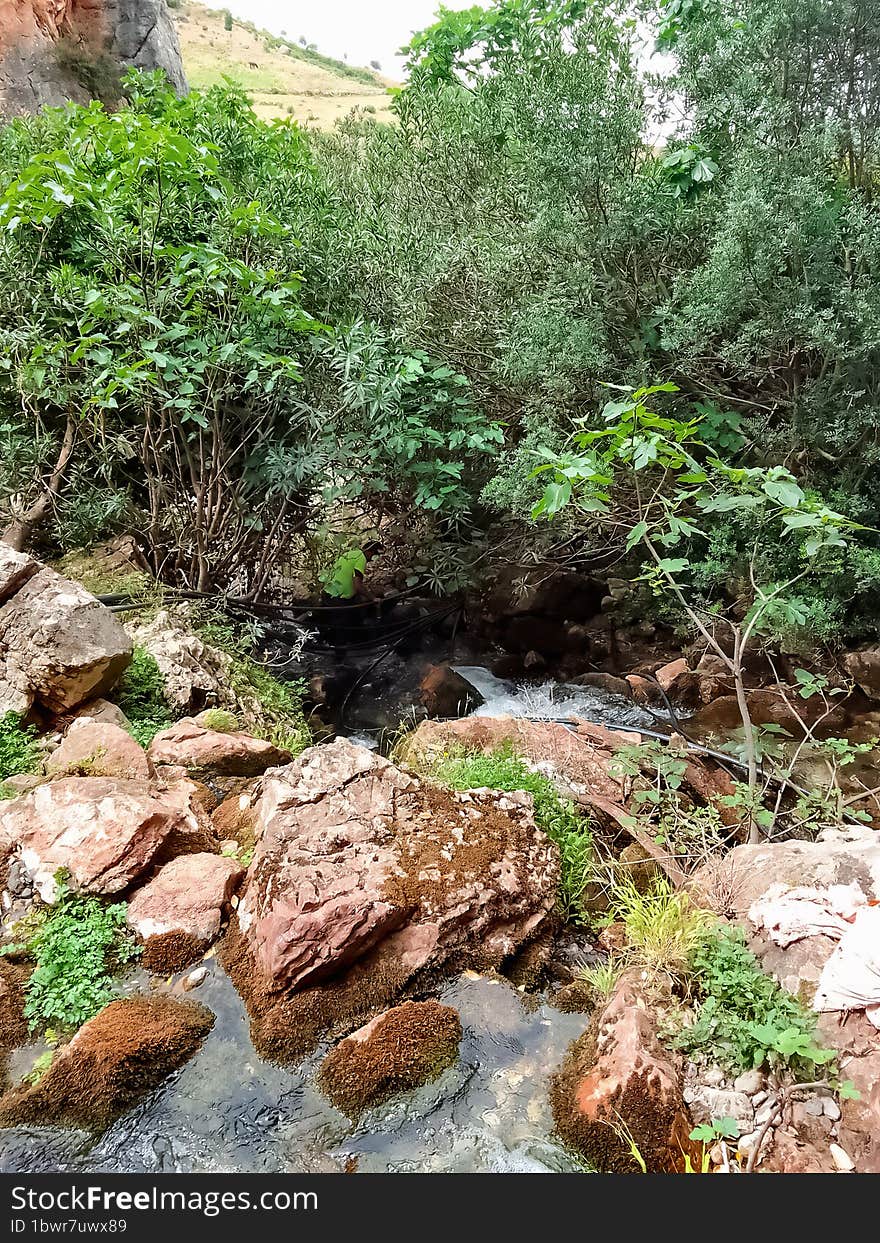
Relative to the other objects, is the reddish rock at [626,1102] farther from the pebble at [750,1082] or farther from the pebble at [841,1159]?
the pebble at [841,1159]

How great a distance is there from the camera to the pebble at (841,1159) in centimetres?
182

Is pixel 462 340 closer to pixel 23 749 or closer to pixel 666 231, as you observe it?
pixel 666 231

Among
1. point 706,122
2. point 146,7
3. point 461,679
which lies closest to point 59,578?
point 461,679

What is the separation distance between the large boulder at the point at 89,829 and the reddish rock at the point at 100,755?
23 cm

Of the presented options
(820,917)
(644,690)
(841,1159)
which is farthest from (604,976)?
(644,690)

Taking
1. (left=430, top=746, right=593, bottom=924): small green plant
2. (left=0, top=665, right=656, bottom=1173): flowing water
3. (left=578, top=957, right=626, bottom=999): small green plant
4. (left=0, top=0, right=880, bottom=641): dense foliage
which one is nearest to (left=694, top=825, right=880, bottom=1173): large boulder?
(left=578, top=957, right=626, bottom=999): small green plant

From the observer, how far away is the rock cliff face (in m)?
11.4

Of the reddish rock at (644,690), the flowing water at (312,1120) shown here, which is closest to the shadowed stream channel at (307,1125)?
the flowing water at (312,1120)

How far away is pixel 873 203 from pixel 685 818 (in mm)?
4387

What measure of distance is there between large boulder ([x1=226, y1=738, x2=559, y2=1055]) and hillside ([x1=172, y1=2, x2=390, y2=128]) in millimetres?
29284

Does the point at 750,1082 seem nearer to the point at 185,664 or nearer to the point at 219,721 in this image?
the point at 219,721

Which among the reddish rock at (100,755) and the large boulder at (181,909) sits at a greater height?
the reddish rock at (100,755)

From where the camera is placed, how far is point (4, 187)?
5.35 meters

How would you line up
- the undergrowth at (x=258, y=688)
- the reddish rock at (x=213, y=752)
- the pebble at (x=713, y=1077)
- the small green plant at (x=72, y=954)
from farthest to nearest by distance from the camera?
1. the undergrowth at (x=258, y=688)
2. the reddish rock at (x=213, y=752)
3. the small green plant at (x=72, y=954)
4. the pebble at (x=713, y=1077)
